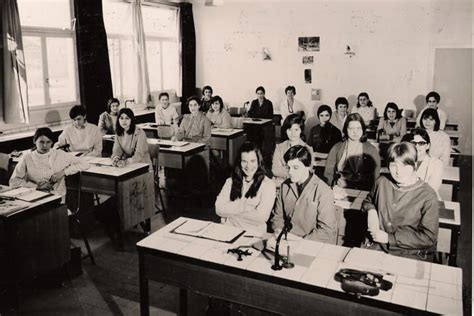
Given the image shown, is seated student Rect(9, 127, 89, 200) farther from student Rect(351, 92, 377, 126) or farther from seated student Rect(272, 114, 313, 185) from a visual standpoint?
student Rect(351, 92, 377, 126)

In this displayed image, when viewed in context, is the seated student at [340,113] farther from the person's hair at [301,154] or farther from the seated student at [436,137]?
the person's hair at [301,154]

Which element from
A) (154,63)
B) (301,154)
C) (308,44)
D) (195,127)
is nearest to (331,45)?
(308,44)

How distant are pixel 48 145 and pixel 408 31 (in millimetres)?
6956

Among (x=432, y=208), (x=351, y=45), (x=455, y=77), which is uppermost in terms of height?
(x=351, y=45)

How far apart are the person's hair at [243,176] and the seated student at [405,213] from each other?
2.45 ft

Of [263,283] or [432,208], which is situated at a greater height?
[432,208]

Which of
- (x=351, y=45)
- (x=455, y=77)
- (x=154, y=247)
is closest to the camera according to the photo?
(x=154, y=247)

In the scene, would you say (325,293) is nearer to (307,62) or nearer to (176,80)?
(307,62)

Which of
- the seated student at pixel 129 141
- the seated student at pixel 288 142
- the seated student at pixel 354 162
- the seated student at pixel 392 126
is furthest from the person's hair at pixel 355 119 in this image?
the seated student at pixel 392 126

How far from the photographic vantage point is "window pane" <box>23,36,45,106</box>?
6.47 meters

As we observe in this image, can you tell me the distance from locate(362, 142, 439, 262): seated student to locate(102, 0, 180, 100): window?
6.33 m

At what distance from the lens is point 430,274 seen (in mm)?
2174

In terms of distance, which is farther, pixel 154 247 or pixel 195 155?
pixel 195 155

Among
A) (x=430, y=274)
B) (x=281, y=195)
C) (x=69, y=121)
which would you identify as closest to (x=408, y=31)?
(x=69, y=121)
